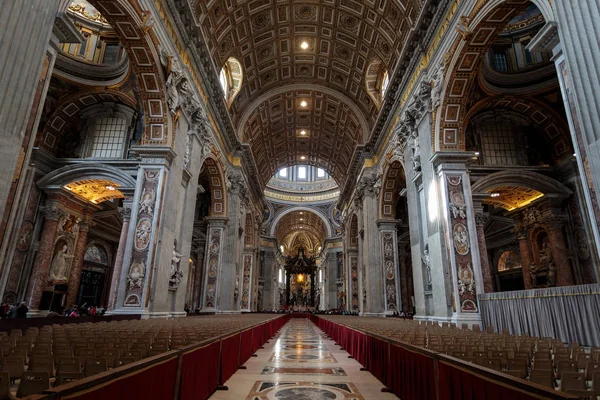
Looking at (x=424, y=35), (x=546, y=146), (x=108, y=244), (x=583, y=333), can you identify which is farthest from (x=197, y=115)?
(x=546, y=146)

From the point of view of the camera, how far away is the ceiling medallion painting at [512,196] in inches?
531

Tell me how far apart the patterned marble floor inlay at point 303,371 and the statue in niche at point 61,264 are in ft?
39.0

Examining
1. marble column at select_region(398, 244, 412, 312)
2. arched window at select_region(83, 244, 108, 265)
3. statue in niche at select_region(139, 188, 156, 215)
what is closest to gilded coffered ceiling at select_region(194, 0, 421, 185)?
statue in niche at select_region(139, 188, 156, 215)

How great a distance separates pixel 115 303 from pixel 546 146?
1610 cm

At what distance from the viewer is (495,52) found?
13.6 m

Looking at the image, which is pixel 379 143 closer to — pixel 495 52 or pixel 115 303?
pixel 495 52

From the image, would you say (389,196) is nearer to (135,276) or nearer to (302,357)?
(302,357)

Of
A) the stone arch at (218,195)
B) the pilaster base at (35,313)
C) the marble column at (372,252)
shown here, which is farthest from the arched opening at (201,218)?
the marble column at (372,252)

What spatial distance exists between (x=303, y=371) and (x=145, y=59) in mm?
9163

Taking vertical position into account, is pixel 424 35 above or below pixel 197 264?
above

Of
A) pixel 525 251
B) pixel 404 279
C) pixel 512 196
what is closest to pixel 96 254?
pixel 404 279

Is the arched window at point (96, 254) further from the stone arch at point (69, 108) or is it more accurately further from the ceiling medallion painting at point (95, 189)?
the stone arch at point (69, 108)

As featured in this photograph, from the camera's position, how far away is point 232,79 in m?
18.6

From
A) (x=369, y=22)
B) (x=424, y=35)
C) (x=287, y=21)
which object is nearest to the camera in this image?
(x=424, y=35)
